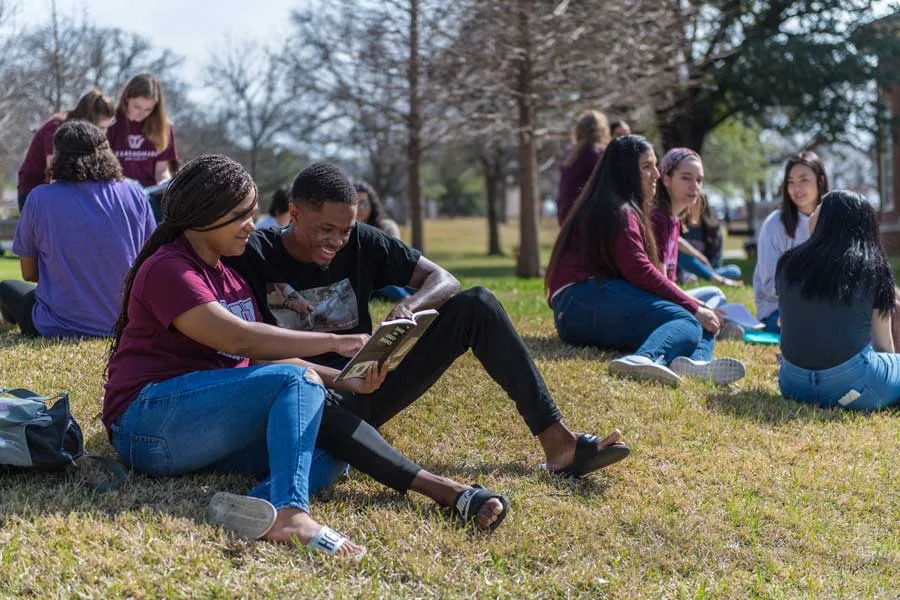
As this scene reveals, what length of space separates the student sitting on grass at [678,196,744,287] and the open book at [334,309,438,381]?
22.9 feet

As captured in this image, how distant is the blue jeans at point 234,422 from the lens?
344cm

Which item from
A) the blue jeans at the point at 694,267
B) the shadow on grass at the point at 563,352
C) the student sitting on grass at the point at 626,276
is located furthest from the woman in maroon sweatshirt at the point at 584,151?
the student sitting on grass at the point at 626,276

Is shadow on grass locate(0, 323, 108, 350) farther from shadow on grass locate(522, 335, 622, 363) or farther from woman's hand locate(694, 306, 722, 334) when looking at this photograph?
woman's hand locate(694, 306, 722, 334)

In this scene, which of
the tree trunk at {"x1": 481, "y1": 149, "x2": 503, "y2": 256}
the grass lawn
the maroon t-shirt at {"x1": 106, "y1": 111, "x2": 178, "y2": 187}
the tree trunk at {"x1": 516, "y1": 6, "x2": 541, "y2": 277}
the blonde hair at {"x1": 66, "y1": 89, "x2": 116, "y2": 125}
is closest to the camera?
the grass lawn

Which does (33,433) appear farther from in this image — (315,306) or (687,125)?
(687,125)

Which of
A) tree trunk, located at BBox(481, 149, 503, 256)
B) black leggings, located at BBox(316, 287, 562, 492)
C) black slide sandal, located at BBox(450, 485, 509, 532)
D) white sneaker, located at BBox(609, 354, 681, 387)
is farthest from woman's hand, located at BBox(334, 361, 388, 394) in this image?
tree trunk, located at BBox(481, 149, 503, 256)

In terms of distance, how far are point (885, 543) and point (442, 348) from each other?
75.4 inches

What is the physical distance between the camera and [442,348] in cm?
417

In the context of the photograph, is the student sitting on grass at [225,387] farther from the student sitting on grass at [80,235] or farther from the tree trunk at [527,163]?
the tree trunk at [527,163]

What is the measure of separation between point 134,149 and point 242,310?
188 inches

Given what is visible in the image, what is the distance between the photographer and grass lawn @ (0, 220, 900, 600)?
3309mm

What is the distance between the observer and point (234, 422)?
11.7 ft

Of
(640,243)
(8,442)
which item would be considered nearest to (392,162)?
(640,243)

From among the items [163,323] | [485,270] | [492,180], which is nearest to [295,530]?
[163,323]
